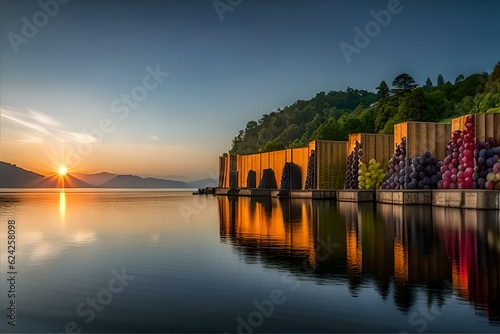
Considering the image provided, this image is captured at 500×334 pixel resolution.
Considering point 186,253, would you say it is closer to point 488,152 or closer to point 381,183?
point 488,152

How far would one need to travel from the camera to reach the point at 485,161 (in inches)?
581

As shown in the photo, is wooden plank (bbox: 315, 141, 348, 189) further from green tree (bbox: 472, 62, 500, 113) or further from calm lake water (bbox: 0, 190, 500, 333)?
calm lake water (bbox: 0, 190, 500, 333)

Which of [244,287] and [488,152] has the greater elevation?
[488,152]

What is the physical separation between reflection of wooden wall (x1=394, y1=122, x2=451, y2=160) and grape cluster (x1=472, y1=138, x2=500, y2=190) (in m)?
3.43

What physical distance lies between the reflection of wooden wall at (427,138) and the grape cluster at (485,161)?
3428 mm

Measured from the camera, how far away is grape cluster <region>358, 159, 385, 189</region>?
21595 millimetres

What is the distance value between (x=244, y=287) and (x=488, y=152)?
41.4 feet

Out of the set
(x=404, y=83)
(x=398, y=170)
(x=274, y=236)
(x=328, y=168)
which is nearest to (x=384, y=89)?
(x=404, y=83)

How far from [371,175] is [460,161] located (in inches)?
241

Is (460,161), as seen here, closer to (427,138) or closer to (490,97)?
(427,138)

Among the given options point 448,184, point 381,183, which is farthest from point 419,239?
point 381,183

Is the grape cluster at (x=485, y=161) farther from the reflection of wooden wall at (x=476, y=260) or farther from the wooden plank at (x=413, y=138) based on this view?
the reflection of wooden wall at (x=476, y=260)

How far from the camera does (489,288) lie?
401cm

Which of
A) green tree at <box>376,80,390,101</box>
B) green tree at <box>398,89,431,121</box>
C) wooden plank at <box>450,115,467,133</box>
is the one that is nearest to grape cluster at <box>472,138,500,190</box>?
wooden plank at <box>450,115,467,133</box>
